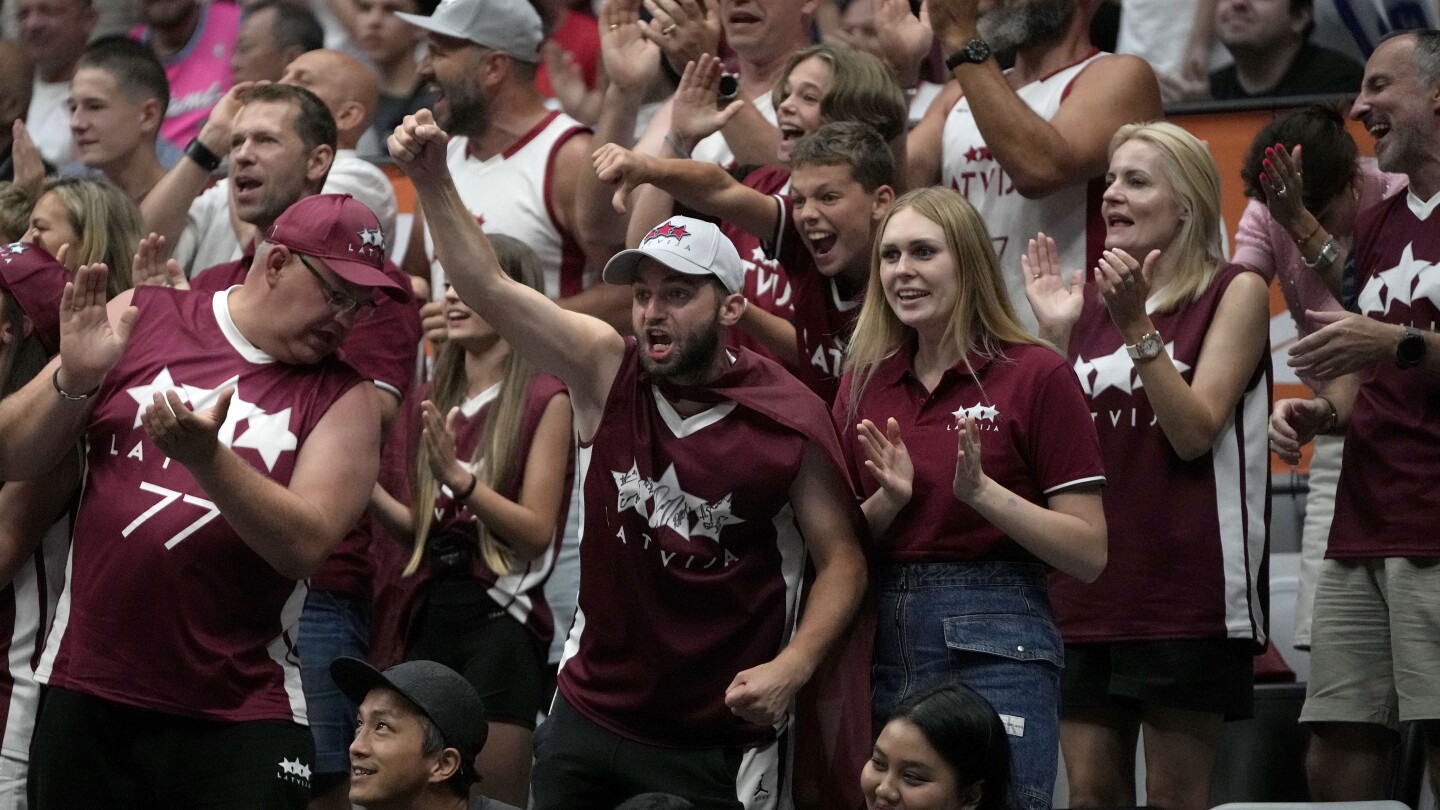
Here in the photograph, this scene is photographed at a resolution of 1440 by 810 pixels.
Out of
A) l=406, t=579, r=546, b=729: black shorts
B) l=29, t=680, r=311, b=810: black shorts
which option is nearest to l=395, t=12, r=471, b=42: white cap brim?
l=406, t=579, r=546, b=729: black shorts

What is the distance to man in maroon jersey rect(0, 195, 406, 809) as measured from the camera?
14.5ft

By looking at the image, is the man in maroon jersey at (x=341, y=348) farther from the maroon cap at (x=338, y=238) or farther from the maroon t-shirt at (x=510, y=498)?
the maroon cap at (x=338, y=238)

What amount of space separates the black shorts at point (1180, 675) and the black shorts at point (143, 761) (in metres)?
2.10

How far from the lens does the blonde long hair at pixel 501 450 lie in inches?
228

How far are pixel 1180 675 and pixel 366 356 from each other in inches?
97.9

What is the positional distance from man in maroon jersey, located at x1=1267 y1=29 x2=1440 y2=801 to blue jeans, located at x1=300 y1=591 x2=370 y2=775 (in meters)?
2.74

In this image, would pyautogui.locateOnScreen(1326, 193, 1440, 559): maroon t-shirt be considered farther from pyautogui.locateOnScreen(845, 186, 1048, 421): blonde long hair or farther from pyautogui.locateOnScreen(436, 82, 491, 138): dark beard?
pyautogui.locateOnScreen(436, 82, 491, 138): dark beard

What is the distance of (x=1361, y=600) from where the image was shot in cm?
521

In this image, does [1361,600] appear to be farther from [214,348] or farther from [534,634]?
[214,348]

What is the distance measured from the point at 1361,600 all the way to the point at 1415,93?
53.8 inches

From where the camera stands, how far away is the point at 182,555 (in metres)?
4.42

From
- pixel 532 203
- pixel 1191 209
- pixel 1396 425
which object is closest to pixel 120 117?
pixel 532 203

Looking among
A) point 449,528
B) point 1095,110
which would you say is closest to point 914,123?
point 1095,110

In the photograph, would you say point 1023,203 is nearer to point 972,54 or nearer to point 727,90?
point 972,54
